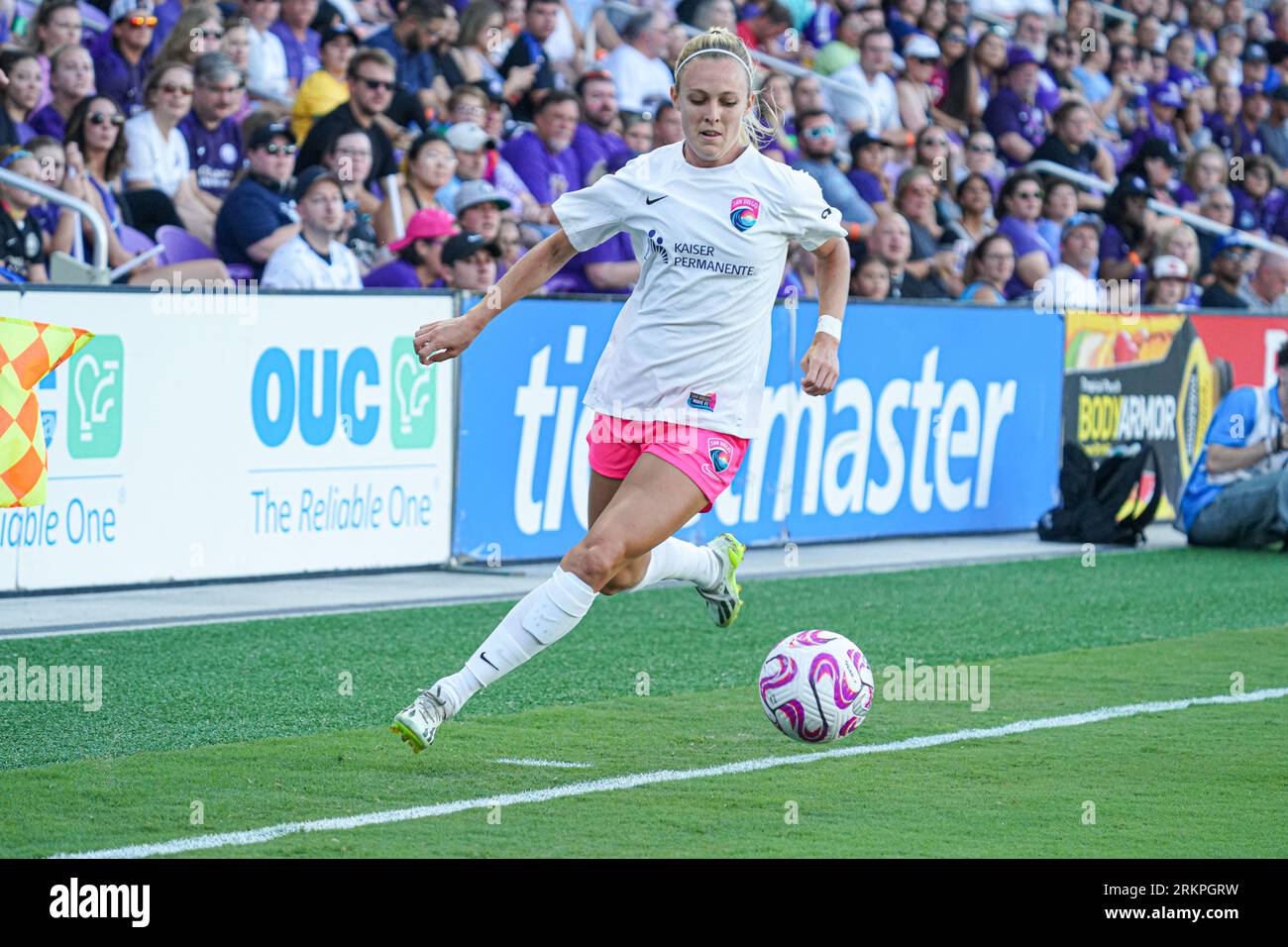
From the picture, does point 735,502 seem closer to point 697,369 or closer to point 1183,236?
point 697,369

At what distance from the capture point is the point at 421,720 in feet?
20.0

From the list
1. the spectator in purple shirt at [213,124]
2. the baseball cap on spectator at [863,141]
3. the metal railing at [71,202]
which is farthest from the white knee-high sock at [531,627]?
the baseball cap on spectator at [863,141]

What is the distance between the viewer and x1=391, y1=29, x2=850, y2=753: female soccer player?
20.7 ft

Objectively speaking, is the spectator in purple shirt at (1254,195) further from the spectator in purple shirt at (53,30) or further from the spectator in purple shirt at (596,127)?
the spectator in purple shirt at (53,30)

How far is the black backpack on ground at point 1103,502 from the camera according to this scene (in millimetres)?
13898

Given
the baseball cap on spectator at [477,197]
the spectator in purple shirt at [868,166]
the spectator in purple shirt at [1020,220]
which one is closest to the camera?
the baseball cap on spectator at [477,197]

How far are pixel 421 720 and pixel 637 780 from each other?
0.72 m

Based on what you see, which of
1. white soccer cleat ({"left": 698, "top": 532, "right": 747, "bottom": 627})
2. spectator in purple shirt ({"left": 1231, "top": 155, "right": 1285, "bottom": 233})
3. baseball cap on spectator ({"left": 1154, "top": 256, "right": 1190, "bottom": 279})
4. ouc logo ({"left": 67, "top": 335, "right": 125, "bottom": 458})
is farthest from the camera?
spectator in purple shirt ({"left": 1231, "top": 155, "right": 1285, "bottom": 233})

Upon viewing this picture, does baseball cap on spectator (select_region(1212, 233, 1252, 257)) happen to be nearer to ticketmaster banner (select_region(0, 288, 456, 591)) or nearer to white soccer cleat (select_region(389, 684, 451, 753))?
ticketmaster banner (select_region(0, 288, 456, 591))

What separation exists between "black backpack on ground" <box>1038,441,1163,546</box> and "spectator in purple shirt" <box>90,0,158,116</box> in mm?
6669

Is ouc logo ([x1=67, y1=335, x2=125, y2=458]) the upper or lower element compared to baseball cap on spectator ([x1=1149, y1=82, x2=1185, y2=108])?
lower

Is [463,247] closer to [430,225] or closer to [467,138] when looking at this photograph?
[430,225]

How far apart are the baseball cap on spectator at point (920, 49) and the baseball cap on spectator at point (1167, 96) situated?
4.96 m

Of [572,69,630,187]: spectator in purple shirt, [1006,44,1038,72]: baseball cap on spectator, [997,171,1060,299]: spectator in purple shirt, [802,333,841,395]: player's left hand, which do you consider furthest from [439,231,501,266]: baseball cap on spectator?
[1006,44,1038,72]: baseball cap on spectator
